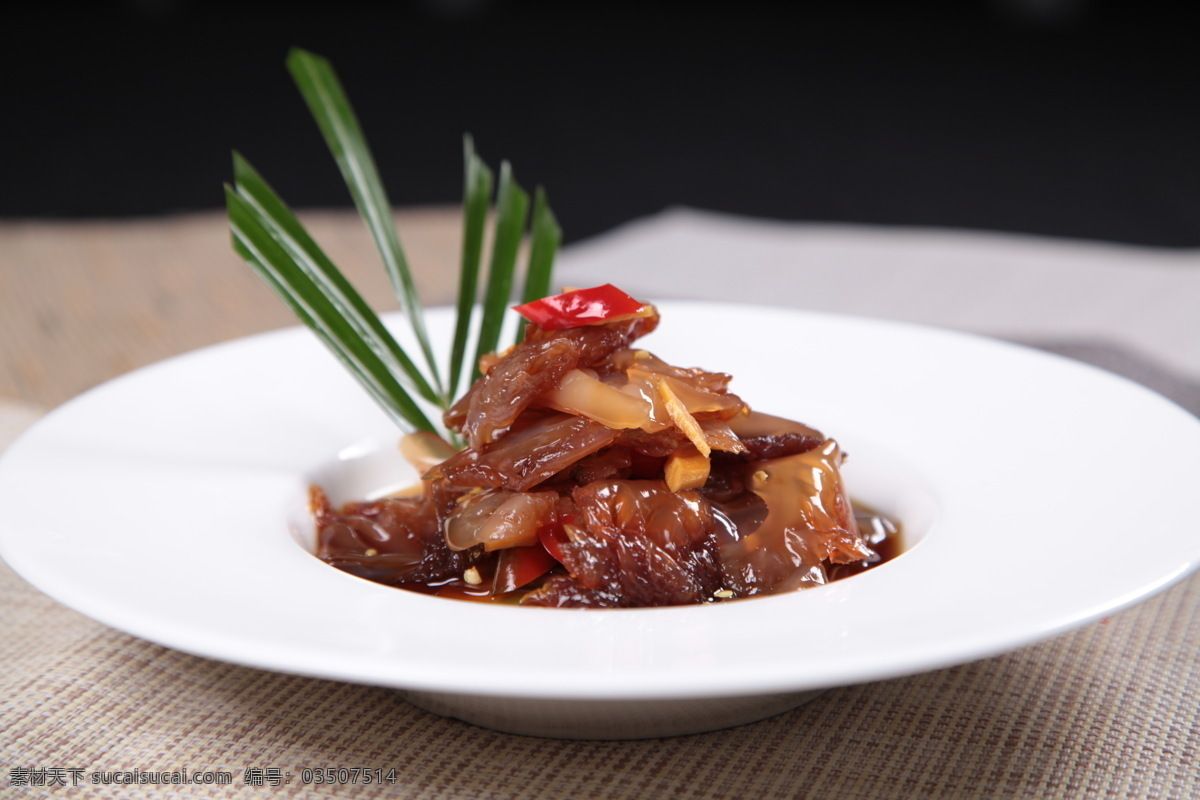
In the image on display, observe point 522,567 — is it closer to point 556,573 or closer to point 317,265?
point 556,573

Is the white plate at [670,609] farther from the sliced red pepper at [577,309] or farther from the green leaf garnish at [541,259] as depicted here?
the sliced red pepper at [577,309]

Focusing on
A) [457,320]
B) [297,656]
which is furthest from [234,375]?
[297,656]

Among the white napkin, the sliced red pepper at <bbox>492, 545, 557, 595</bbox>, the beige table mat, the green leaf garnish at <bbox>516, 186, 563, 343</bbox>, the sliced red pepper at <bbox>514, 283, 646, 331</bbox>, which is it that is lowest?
the white napkin

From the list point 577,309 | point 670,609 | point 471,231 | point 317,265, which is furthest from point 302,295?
point 670,609

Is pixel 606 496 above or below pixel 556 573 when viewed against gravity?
above

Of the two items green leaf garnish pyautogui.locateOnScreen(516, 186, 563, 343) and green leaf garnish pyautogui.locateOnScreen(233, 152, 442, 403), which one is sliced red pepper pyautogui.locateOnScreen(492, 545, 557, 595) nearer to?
green leaf garnish pyautogui.locateOnScreen(233, 152, 442, 403)

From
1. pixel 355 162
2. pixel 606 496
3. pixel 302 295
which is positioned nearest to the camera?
pixel 606 496

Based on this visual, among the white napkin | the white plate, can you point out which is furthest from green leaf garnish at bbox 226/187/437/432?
the white napkin
